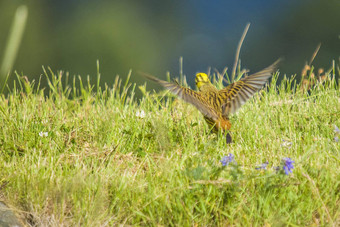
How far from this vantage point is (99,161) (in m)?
3.48

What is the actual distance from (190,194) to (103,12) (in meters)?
21.6

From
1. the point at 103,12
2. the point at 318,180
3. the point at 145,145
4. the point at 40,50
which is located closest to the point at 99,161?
the point at 145,145

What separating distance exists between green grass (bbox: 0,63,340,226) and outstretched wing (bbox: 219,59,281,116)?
0.24 metres

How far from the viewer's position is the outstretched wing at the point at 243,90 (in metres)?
3.96

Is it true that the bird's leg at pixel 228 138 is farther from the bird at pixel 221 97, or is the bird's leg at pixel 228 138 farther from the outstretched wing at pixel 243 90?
the outstretched wing at pixel 243 90

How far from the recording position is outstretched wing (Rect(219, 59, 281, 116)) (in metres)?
3.96

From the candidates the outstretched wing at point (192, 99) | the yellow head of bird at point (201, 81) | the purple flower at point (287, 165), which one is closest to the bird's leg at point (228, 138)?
the outstretched wing at point (192, 99)

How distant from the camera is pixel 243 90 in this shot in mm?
4055

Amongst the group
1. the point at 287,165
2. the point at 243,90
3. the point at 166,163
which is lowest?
the point at 166,163

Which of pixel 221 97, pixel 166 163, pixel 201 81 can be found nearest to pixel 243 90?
pixel 221 97

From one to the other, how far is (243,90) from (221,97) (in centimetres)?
19

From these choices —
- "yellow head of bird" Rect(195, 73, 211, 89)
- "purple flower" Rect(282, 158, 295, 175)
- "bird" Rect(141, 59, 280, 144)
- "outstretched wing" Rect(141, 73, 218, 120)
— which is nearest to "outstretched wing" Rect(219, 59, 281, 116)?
"bird" Rect(141, 59, 280, 144)

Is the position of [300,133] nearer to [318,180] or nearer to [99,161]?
[318,180]

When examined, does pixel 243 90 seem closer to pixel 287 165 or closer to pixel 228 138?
pixel 228 138
